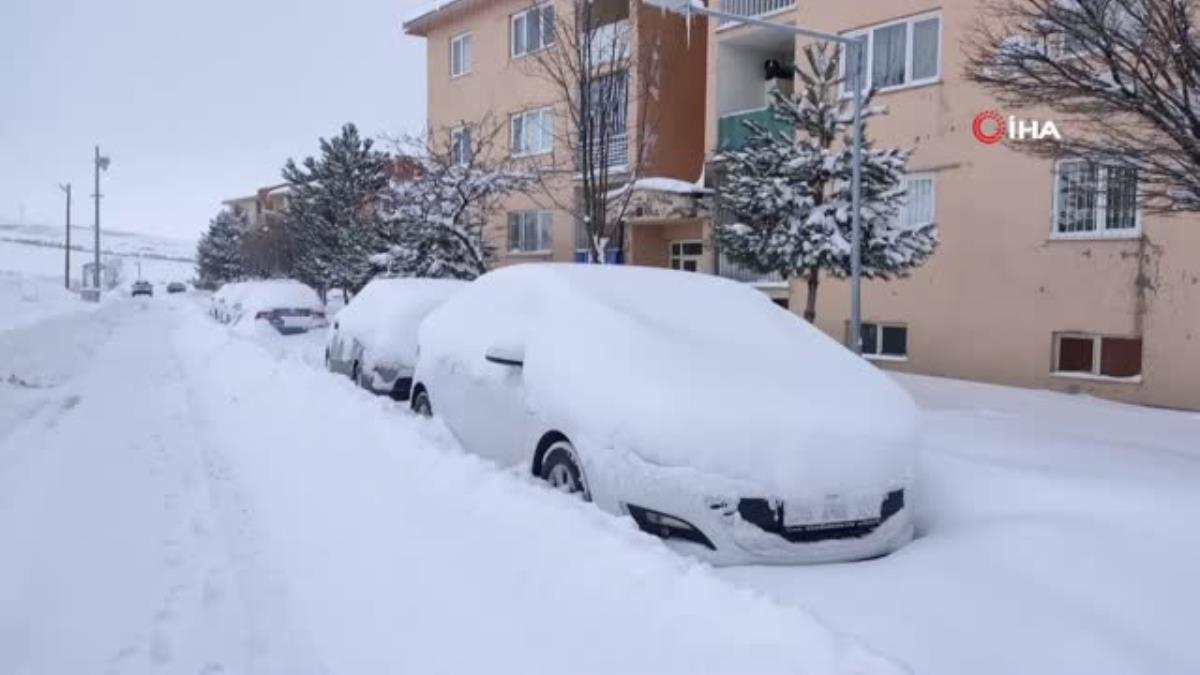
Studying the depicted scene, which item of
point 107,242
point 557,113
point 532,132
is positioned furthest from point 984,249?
point 107,242

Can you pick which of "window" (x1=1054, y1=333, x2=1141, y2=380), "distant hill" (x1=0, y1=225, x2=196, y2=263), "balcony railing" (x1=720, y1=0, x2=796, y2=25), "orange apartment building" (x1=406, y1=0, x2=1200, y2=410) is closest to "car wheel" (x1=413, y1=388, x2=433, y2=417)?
"orange apartment building" (x1=406, y1=0, x2=1200, y2=410)

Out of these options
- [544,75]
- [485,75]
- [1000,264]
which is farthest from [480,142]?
[1000,264]

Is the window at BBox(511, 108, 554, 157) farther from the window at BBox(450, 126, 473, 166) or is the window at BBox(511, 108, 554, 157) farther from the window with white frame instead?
the window with white frame

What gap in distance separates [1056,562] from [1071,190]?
372 inches

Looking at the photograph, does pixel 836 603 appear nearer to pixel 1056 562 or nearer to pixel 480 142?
pixel 1056 562

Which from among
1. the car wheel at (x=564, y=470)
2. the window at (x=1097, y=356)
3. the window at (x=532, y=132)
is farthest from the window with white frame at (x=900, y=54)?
the car wheel at (x=564, y=470)

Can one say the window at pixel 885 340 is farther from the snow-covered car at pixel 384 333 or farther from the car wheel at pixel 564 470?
the car wheel at pixel 564 470

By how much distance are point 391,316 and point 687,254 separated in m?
12.5

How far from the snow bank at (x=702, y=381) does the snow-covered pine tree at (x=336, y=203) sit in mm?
22246

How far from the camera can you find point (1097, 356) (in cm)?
1258

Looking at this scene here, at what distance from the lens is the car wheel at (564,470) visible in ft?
16.1

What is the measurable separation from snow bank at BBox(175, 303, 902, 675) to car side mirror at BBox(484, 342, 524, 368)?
0.64 meters

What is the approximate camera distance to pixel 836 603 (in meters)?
3.93

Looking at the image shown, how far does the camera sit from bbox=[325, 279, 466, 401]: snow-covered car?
9.54m
